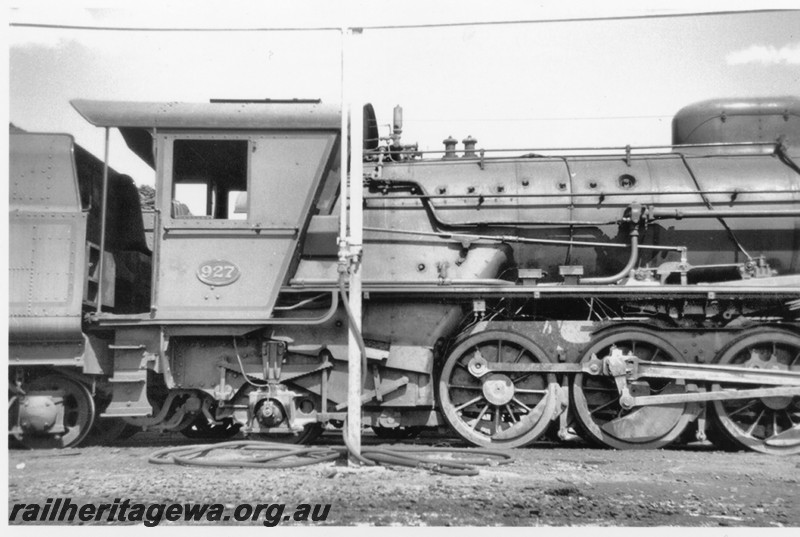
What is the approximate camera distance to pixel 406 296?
694cm

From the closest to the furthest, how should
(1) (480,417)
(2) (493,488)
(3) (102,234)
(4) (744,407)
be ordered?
(2) (493,488) → (3) (102,234) → (4) (744,407) → (1) (480,417)

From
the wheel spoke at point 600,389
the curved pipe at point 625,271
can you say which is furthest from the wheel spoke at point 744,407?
the curved pipe at point 625,271

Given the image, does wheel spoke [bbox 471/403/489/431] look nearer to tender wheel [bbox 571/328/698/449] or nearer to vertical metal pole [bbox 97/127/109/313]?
tender wheel [bbox 571/328/698/449]

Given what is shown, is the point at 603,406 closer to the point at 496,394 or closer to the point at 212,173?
the point at 496,394

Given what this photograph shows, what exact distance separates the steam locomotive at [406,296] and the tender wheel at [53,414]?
0.02 meters

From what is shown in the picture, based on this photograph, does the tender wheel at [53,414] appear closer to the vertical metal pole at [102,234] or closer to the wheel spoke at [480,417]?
the vertical metal pole at [102,234]

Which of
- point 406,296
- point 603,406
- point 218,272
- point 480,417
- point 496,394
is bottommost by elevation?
point 480,417

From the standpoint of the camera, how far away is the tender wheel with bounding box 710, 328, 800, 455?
22.1 feet

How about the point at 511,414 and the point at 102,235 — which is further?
the point at 511,414

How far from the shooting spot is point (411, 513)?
457 centimetres

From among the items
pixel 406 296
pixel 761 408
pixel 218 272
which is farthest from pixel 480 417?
pixel 218 272

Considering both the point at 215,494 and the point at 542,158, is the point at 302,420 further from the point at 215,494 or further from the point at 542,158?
the point at 542,158

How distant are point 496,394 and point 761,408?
2554 mm

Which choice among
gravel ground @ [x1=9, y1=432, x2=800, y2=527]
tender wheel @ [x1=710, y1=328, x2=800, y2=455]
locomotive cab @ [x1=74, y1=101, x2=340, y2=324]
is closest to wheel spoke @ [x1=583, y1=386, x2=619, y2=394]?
gravel ground @ [x1=9, y1=432, x2=800, y2=527]
